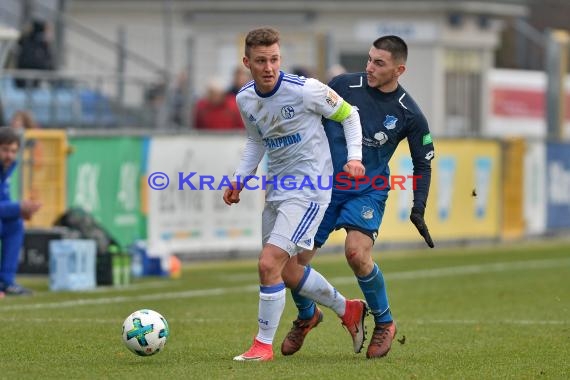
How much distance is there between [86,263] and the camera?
51.0 feet

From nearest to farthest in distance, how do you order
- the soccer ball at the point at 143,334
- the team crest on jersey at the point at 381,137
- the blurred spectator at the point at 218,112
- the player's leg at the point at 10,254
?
the soccer ball at the point at 143,334
the team crest on jersey at the point at 381,137
the player's leg at the point at 10,254
the blurred spectator at the point at 218,112

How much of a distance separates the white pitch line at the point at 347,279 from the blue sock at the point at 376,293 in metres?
4.29

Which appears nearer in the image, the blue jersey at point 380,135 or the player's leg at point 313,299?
the player's leg at point 313,299

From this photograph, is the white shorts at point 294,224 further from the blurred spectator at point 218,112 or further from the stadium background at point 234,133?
the blurred spectator at point 218,112

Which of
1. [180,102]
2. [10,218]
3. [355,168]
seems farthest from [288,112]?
[180,102]

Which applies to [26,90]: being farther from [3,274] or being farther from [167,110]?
[3,274]

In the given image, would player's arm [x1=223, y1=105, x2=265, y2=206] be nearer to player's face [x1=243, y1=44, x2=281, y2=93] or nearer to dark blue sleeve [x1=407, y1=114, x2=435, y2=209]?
player's face [x1=243, y1=44, x2=281, y2=93]

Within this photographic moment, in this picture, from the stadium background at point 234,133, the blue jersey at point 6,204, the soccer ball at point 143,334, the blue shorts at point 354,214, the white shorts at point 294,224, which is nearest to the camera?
the soccer ball at point 143,334

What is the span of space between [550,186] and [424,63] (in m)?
10.8

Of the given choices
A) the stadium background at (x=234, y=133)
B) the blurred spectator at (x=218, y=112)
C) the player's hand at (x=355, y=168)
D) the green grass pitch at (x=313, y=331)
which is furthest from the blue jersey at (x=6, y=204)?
the blurred spectator at (x=218, y=112)

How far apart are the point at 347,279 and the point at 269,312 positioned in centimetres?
774

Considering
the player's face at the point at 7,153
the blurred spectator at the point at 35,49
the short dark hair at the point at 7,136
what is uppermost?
the blurred spectator at the point at 35,49

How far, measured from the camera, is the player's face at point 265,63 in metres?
9.15

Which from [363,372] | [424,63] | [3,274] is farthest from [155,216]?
[424,63]
